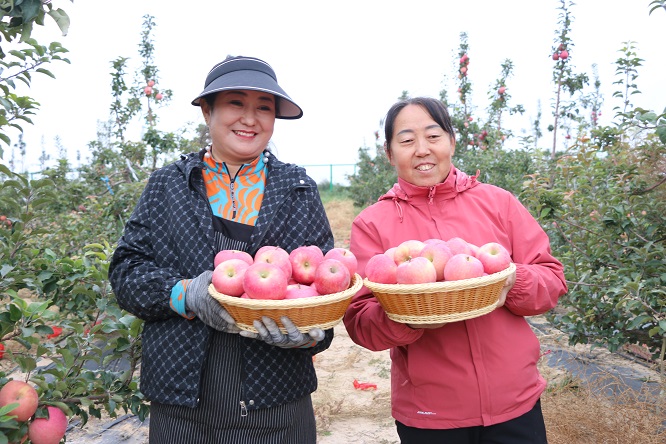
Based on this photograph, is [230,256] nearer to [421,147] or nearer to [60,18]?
[421,147]

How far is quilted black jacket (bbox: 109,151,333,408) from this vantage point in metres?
1.70

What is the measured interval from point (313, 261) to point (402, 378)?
0.52 m

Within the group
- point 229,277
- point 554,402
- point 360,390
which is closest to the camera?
point 229,277

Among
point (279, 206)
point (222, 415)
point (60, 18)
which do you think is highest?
point (60, 18)

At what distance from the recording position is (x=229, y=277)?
159cm

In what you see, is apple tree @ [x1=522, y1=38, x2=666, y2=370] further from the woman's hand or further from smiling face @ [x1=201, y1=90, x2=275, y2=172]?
smiling face @ [x1=201, y1=90, x2=275, y2=172]

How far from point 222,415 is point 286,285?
1.52 ft

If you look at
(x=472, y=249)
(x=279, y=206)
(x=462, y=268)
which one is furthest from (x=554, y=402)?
(x=279, y=206)

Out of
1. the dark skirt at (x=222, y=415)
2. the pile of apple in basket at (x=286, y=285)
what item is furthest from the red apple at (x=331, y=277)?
the dark skirt at (x=222, y=415)

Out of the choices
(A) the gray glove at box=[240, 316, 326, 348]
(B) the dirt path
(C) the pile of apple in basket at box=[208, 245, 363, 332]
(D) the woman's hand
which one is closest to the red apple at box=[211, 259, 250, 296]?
(C) the pile of apple in basket at box=[208, 245, 363, 332]

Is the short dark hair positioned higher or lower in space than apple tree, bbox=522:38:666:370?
higher

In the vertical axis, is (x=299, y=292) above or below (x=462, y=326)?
above

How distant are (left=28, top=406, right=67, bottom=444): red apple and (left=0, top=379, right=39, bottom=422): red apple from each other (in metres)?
0.06

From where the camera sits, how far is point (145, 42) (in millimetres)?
8125
